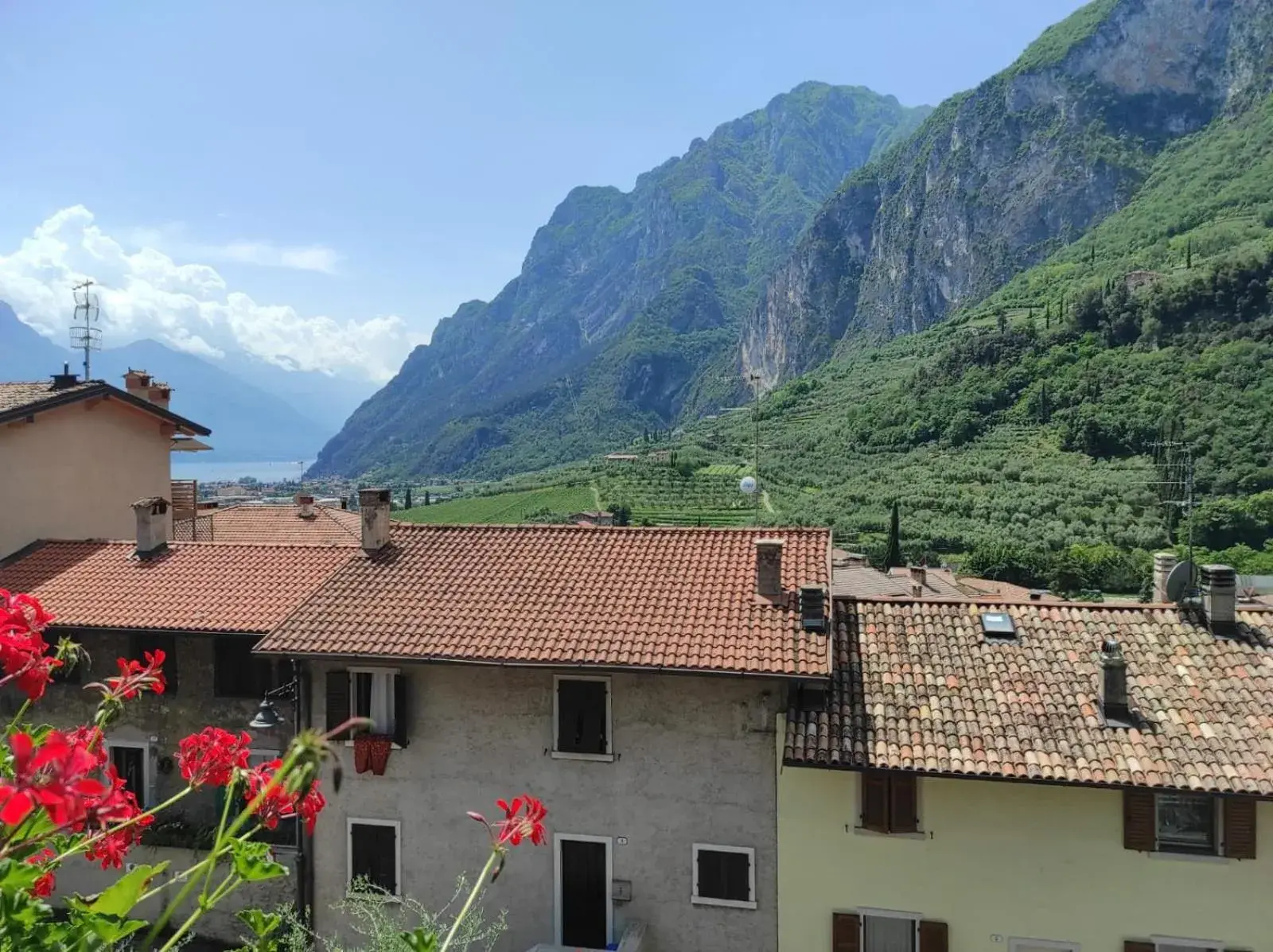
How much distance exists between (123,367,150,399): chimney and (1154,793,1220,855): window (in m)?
25.8

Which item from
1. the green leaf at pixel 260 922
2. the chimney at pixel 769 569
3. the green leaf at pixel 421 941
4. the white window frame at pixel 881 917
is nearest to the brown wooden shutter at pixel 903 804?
the white window frame at pixel 881 917

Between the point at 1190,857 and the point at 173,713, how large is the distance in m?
15.6

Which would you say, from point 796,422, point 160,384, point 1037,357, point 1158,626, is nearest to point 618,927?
point 1158,626

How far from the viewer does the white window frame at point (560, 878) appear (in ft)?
41.3

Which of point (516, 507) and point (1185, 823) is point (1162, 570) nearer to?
point (1185, 823)

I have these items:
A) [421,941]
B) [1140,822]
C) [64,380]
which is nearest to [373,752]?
[421,941]

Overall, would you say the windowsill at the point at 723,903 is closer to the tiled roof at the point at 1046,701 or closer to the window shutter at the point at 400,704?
the tiled roof at the point at 1046,701

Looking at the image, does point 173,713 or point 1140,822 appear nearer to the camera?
point 1140,822

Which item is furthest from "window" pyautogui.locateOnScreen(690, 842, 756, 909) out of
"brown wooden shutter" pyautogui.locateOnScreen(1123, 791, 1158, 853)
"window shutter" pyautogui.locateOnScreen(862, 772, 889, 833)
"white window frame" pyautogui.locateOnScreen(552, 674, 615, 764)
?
"brown wooden shutter" pyautogui.locateOnScreen(1123, 791, 1158, 853)

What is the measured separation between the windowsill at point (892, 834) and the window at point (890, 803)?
0.03m

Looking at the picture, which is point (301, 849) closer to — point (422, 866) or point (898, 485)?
point (422, 866)

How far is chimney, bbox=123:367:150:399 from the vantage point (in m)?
24.8

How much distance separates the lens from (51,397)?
1958 cm

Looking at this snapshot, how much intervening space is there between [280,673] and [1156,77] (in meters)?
203
